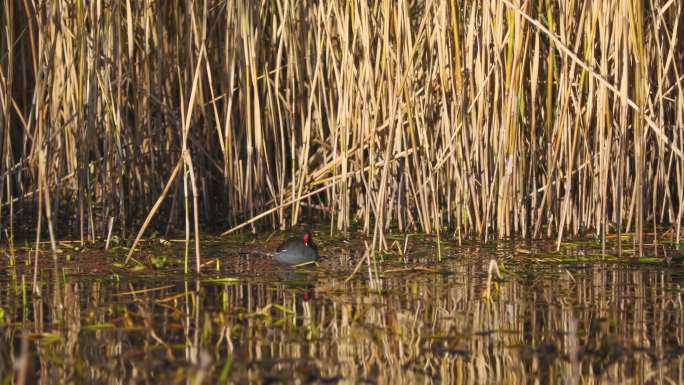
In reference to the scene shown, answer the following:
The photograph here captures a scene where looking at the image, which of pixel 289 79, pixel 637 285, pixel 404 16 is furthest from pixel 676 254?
pixel 289 79

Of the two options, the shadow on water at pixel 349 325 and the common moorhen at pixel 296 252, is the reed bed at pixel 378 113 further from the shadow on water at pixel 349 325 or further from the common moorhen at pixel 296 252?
the shadow on water at pixel 349 325

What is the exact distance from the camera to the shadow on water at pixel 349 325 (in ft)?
13.8

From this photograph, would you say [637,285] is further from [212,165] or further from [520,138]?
[212,165]

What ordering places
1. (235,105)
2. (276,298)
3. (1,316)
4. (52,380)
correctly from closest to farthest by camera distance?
(52,380) < (1,316) < (276,298) < (235,105)

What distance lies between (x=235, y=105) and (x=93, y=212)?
1.42 meters

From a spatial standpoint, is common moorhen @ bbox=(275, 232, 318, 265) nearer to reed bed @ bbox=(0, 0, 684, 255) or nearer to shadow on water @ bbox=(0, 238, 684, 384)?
shadow on water @ bbox=(0, 238, 684, 384)

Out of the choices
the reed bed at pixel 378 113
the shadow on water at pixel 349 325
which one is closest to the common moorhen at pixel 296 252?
the shadow on water at pixel 349 325

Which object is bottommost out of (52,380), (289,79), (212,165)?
(52,380)

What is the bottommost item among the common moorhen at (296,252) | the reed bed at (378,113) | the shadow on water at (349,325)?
the shadow on water at (349,325)

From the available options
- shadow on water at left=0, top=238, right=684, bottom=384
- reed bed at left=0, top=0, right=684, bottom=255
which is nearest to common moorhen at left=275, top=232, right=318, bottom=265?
shadow on water at left=0, top=238, right=684, bottom=384

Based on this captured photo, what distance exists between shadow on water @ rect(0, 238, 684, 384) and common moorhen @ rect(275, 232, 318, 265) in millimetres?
79

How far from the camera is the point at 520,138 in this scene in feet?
24.3

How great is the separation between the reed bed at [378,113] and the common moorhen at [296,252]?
429 millimetres

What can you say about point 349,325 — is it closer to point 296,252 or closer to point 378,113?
point 296,252
